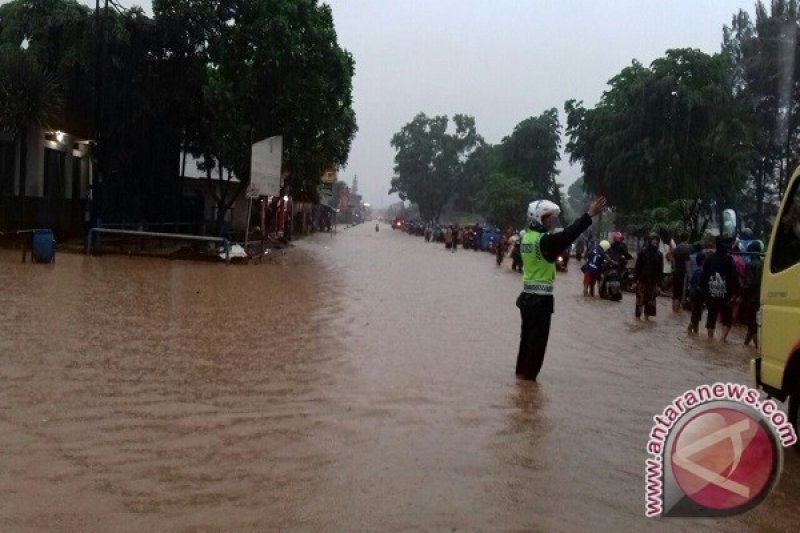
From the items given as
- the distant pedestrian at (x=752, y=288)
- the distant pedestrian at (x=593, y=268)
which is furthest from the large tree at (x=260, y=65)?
the distant pedestrian at (x=752, y=288)

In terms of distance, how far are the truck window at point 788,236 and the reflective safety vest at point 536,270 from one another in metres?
2.21

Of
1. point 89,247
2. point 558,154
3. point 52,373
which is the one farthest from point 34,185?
point 558,154

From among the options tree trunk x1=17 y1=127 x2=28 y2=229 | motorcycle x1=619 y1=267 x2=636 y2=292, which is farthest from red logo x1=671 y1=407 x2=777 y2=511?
tree trunk x1=17 y1=127 x2=28 y2=229

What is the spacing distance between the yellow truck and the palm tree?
21.3 meters

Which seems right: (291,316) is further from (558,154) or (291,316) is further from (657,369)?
(558,154)

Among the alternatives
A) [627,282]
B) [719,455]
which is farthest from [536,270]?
[627,282]

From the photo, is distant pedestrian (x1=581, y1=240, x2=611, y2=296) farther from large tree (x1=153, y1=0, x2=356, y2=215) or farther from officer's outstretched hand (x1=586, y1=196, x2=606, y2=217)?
officer's outstretched hand (x1=586, y1=196, x2=606, y2=217)

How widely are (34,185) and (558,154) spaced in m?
58.6

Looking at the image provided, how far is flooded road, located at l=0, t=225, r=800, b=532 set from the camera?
15.9ft

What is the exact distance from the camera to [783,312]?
21.3 feet

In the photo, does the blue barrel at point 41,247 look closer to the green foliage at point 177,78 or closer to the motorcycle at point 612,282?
the green foliage at point 177,78

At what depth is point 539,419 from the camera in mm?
7320

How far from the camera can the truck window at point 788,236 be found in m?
6.48

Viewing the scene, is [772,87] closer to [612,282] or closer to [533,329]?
[612,282]
